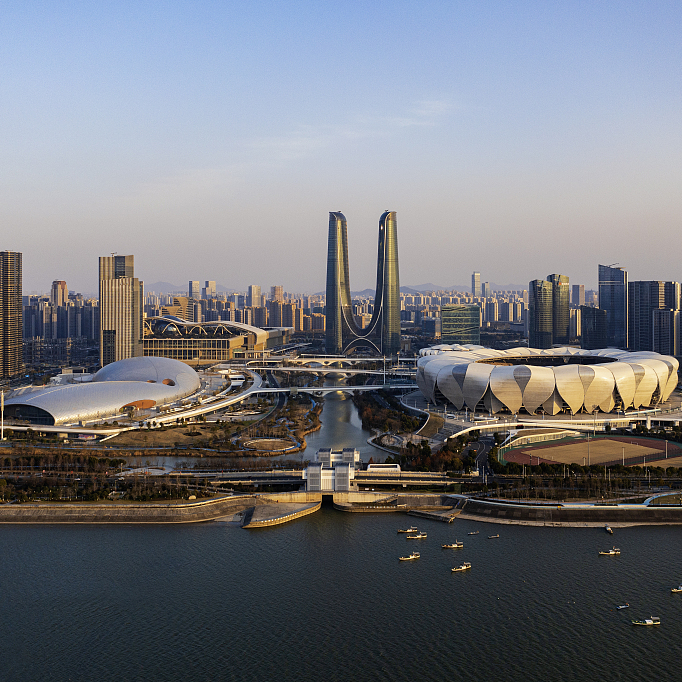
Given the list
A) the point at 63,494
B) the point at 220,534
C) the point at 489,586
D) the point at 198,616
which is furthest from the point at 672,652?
the point at 63,494

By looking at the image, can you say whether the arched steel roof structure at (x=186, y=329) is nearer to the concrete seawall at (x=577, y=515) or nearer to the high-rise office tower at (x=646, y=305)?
the high-rise office tower at (x=646, y=305)

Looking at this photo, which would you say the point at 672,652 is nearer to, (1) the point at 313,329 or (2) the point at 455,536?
(2) the point at 455,536

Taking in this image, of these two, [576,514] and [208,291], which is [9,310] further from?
[208,291]

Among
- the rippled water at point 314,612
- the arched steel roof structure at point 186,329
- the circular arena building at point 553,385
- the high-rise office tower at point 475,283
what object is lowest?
the rippled water at point 314,612

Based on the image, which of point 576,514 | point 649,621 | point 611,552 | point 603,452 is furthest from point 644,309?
point 649,621

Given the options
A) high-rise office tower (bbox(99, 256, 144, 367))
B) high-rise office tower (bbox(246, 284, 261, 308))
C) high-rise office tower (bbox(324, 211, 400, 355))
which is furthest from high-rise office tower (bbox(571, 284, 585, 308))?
high-rise office tower (bbox(99, 256, 144, 367))

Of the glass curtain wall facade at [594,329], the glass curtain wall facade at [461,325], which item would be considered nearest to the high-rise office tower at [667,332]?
the glass curtain wall facade at [594,329]
